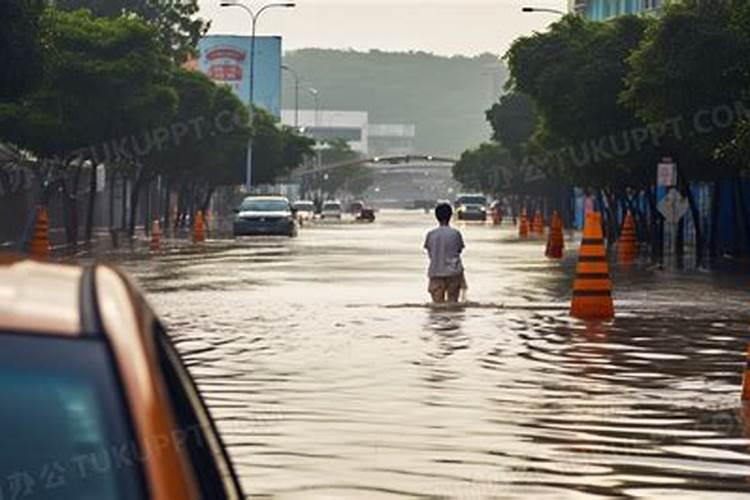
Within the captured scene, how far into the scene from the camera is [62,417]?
3.11 metres

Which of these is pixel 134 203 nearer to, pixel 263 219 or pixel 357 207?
pixel 263 219

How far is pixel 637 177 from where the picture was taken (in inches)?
2501

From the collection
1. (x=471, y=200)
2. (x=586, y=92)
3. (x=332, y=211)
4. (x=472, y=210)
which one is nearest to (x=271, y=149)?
(x=472, y=210)

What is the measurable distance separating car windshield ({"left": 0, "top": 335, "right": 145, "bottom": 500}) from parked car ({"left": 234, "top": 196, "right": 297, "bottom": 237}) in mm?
71732

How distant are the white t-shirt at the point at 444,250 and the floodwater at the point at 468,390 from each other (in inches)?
21.5

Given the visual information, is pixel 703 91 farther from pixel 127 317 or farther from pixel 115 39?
pixel 127 317

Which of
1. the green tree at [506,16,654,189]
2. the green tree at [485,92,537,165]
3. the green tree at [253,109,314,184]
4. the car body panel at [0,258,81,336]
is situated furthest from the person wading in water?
the green tree at [253,109,314,184]

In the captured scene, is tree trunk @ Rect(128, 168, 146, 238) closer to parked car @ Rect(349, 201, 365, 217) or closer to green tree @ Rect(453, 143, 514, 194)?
parked car @ Rect(349, 201, 365, 217)

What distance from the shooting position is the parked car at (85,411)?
10.0 ft

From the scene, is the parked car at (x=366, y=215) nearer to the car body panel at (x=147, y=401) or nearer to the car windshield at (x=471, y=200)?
the car windshield at (x=471, y=200)

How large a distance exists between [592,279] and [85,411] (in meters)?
23.3

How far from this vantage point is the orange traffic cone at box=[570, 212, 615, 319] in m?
25.5

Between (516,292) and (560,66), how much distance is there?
29.7 metres

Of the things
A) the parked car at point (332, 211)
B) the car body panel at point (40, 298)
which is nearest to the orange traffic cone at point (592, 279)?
the car body panel at point (40, 298)
